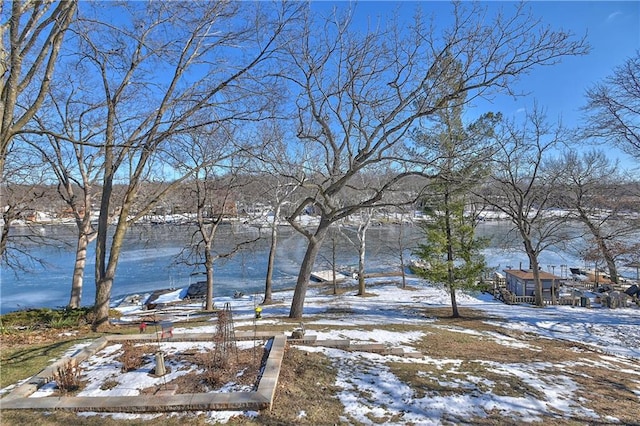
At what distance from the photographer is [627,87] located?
34.6 ft

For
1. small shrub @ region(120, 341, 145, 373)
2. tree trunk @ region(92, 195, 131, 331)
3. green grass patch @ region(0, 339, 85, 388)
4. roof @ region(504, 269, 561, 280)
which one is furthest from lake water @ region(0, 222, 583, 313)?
small shrub @ region(120, 341, 145, 373)

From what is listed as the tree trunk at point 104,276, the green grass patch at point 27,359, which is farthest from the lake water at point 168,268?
the green grass patch at point 27,359

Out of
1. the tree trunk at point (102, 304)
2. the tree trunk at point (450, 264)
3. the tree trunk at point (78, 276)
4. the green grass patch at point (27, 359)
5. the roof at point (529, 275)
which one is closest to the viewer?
the green grass patch at point (27, 359)

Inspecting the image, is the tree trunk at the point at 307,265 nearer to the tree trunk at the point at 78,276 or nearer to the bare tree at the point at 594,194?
the tree trunk at the point at 78,276

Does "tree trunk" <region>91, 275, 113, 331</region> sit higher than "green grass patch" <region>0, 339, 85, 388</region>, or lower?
higher

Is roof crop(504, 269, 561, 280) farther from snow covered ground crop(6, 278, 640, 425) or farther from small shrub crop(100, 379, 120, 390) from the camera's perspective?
small shrub crop(100, 379, 120, 390)

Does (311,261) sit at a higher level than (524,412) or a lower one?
higher

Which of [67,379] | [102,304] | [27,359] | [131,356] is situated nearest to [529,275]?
[102,304]

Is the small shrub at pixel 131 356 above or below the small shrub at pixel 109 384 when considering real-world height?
above

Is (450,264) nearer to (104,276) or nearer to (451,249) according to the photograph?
(451,249)

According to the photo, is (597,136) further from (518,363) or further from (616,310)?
(518,363)

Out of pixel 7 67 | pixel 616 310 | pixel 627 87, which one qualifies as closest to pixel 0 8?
pixel 7 67

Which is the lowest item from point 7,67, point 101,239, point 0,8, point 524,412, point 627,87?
point 524,412

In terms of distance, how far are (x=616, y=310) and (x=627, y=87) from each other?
8.60 m
